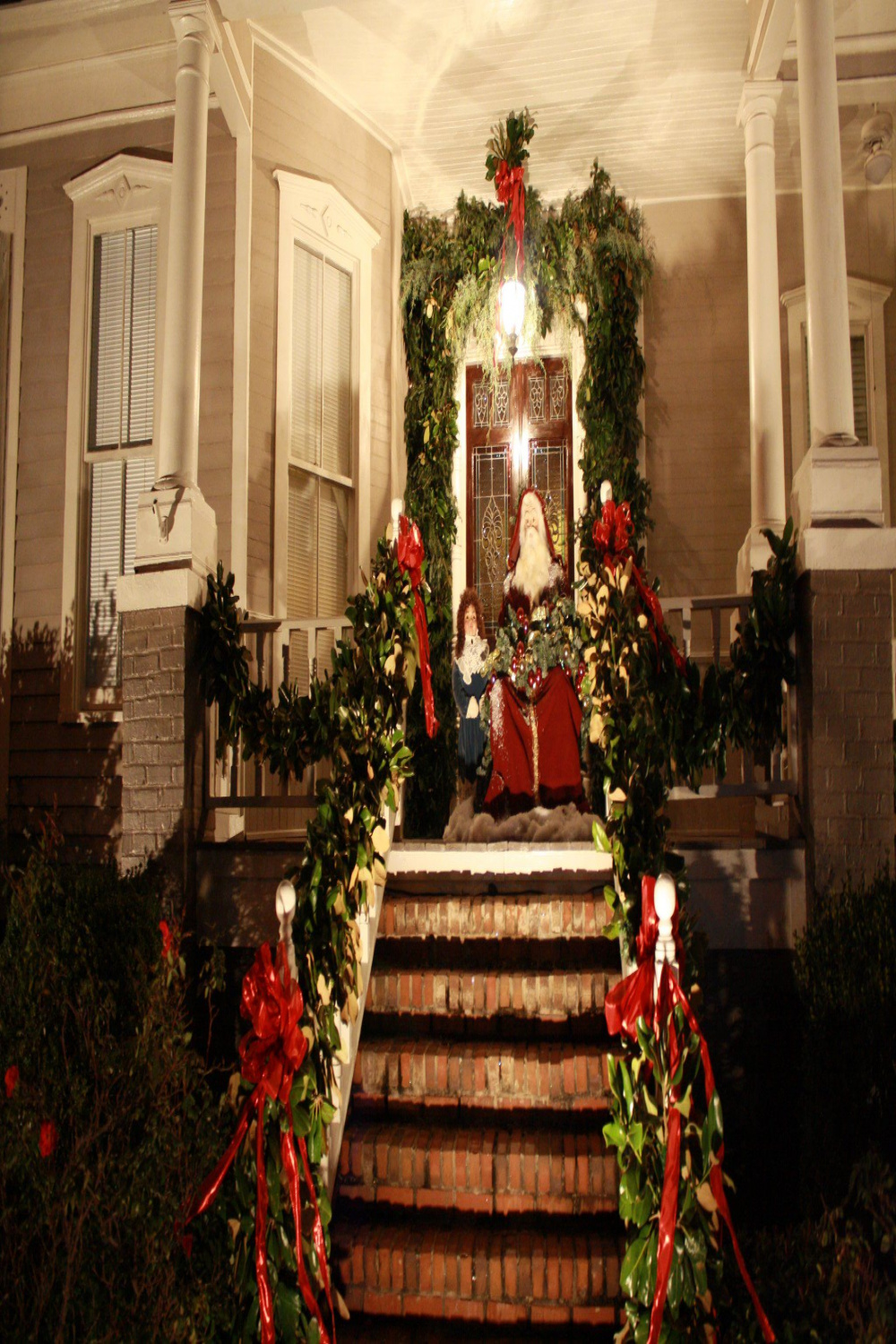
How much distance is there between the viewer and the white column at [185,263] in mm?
5430

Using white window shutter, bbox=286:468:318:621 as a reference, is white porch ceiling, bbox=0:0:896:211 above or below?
above

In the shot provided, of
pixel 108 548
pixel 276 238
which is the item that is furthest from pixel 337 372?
pixel 108 548

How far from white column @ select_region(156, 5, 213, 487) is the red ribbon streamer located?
2346mm

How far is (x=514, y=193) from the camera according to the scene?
24.2 feet

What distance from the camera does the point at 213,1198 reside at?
296 cm

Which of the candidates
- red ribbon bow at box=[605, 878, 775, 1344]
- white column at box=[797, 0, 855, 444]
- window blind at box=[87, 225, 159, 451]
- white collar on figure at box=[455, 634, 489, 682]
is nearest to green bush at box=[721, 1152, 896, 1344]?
red ribbon bow at box=[605, 878, 775, 1344]

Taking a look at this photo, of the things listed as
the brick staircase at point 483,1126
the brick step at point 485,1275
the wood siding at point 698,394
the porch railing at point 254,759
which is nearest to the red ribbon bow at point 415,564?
the porch railing at point 254,759

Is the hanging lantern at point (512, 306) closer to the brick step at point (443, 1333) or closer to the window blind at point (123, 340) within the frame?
the window blind at point (123, 340)

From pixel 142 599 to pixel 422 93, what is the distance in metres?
4.69

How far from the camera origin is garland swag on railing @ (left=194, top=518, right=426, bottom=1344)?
9.59ft

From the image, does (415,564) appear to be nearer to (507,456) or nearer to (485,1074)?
(485,1074)

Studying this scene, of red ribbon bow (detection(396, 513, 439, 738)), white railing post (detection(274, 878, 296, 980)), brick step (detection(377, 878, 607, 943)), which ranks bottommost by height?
brick step (detection(377, 878, 607, 943))

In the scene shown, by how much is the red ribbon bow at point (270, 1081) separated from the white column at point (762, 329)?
444cm

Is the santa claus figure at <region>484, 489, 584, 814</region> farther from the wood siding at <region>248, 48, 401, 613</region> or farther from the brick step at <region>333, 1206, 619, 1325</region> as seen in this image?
the brick step at <region>333, 1206, 619, 1325</region>
